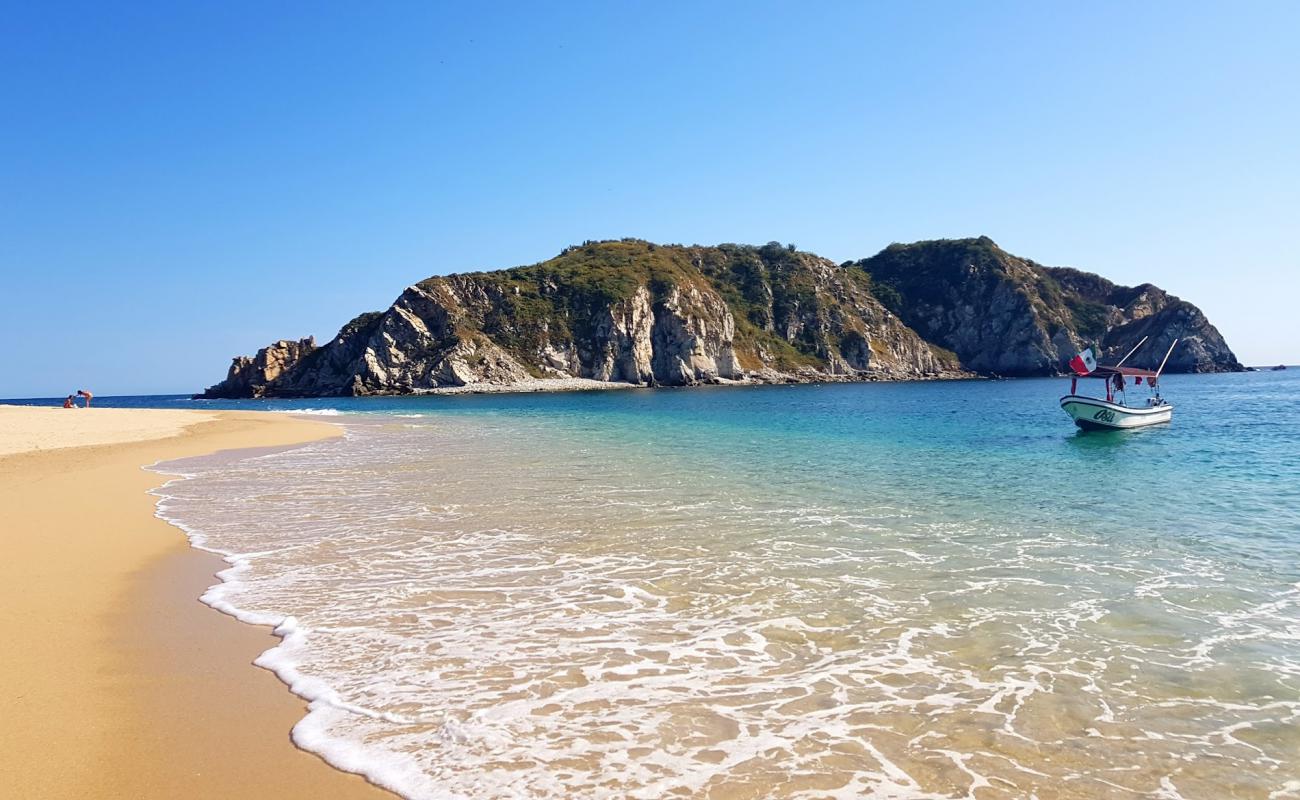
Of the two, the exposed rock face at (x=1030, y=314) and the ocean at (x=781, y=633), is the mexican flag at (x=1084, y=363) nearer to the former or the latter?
the ocean at (x=781, y=633)

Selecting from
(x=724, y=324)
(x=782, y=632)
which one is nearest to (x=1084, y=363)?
(x=782, y=632)

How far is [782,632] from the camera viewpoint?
7062 mm

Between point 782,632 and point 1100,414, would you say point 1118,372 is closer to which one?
point 1100,414

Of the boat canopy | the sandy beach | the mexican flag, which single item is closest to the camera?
the sandy beach

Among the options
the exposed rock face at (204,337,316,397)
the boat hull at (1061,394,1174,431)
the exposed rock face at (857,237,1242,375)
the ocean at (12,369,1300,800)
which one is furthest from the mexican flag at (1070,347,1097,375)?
the exposed rock face at (857,237,1242,375)

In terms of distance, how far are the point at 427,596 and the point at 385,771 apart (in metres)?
4.06

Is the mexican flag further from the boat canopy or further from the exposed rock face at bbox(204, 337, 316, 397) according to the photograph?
the exposed rock face at bbox(204, 337, 316, 397)

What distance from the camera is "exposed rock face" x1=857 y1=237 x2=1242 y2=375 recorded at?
15975 centimetres

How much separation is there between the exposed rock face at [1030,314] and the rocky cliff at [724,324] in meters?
0.41

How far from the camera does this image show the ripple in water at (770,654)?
4.49 metres

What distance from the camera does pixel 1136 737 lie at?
4.93 meters

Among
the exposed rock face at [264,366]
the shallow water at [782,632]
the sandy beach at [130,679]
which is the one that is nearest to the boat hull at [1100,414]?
the shallow water at [782,632]

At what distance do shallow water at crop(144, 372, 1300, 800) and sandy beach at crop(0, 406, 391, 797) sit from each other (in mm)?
370

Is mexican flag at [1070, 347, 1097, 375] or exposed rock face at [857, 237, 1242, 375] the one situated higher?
exposed rock face at [857, 237, 1242, 375]
